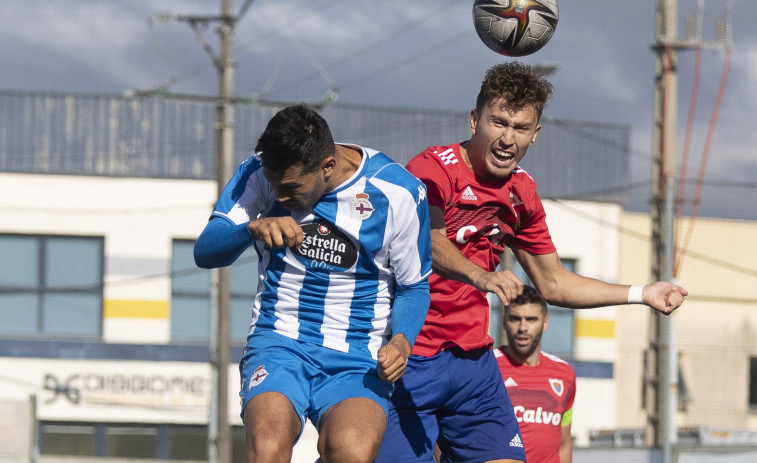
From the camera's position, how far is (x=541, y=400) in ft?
24.1

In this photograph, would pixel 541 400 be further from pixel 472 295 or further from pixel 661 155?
pixel 661 155

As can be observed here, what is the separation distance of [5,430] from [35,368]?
916 centimetres

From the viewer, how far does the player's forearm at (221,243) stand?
14.8ft

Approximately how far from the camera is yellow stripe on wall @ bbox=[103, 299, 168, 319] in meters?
26.5

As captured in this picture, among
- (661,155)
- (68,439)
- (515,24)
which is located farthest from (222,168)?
(515,24)

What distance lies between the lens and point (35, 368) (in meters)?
26.5

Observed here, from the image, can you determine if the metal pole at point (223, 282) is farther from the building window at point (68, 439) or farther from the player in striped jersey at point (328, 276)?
the player in striped jersey at point (328, 276)

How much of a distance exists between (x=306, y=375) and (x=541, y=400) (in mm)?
3087

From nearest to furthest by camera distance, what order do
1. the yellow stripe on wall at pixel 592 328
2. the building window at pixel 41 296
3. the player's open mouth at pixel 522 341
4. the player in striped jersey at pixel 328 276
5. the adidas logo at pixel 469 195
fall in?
the player in striped jersey at pixel 328 276 < the adidas logo at pixel 469 195 < the player's open mouth at pixel 522 341 < the building window at pixel 41 296 < the yellow stripe on wall at pixel 592 328

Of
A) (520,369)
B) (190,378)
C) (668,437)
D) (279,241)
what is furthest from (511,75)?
(190,378)

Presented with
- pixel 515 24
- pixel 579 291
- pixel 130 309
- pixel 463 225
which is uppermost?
pixel 515 24

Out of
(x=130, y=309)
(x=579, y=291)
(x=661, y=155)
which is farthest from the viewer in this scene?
(x=130, y=309)

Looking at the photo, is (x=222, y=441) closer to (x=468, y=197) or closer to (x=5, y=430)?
(x=5, y=430)

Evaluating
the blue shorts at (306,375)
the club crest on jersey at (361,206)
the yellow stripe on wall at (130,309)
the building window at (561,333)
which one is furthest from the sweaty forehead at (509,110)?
the building window at (561,333)
